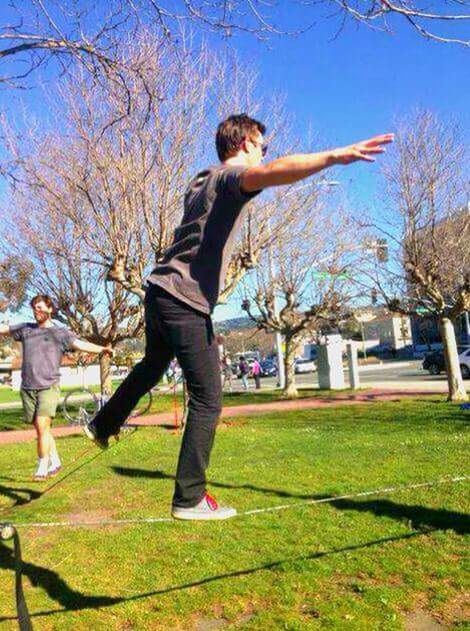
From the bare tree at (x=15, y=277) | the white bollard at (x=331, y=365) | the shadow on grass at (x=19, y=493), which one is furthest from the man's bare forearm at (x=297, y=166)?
the white bollard at (x=331, y=365)

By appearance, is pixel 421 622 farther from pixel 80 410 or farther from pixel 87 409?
pixel 87 409

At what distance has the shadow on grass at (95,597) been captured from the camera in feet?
14.5

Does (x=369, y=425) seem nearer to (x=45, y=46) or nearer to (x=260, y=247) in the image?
(x=260, y=247)

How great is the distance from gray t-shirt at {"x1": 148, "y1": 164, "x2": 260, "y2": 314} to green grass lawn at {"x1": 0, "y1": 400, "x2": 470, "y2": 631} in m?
2.12

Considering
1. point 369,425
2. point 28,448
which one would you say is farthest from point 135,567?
point 369,425

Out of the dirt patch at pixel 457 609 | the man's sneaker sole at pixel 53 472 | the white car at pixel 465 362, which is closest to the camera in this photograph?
the dirt patch at pixel 457 609

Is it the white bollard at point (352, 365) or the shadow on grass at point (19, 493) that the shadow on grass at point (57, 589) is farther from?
the white bollard at point (352, 365)

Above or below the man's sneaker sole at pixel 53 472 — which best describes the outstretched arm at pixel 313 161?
above

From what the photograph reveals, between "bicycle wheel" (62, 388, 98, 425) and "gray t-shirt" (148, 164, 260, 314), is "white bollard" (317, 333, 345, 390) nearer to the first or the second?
"bicycle wheel" (62, 388, 98, 425)

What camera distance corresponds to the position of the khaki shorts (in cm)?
713

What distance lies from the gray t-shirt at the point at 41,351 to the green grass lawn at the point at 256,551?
1266 mm

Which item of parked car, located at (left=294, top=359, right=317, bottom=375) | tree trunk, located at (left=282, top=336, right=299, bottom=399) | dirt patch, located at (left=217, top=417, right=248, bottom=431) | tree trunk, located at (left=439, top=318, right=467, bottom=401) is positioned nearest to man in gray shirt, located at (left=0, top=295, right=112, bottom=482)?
dirt patch, located at (left=217, top=417, right=248, bottom=431)

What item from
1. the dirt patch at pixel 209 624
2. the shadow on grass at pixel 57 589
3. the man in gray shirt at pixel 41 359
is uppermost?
the man in gray shirt at pixel 41 359

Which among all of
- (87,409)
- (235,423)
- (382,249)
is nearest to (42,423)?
(235,423)
